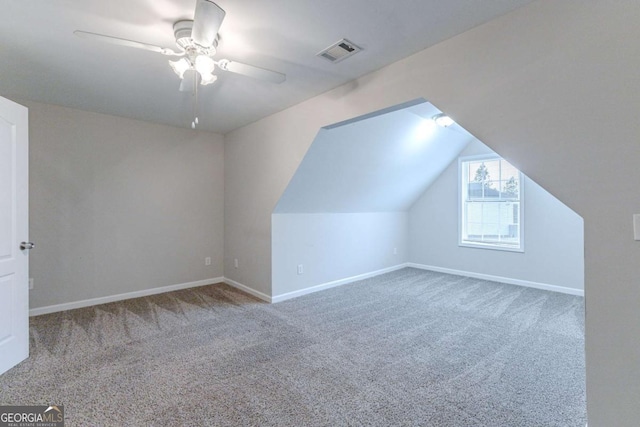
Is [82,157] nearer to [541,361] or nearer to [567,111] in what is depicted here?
[567,111]

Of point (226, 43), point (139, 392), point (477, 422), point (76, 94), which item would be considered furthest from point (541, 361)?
point (76, 94)

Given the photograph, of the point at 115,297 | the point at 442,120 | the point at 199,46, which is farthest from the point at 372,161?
the point at 115,297

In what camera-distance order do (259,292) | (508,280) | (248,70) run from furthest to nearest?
(508,280) → (259,292) → (248,70)

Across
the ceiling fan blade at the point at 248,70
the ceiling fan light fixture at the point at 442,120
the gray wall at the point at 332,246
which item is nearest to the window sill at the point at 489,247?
the gray wall at the point at 332,246

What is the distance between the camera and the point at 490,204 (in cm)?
514

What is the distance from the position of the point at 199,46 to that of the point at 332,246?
3276 millimetres

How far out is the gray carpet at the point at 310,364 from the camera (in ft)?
6.00

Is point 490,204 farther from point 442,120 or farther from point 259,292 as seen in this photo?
point 259,292

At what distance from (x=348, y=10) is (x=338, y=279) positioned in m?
3.70

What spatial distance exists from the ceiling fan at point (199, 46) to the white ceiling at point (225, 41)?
5.1 inches

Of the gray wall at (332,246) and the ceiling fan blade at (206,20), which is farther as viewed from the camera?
the gray wall at (332,246)

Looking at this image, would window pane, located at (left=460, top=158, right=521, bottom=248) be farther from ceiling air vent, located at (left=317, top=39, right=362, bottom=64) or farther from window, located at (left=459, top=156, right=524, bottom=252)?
ceiling air vent, located at (left=317, top=39, right=362, bottom=64)

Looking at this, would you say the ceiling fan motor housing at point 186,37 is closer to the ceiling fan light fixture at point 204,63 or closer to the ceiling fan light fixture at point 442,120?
the ceiling fan light fixture at point 204,63

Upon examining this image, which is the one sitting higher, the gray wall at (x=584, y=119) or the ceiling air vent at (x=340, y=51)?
the ceiling air vent at (x=340, y=51)
